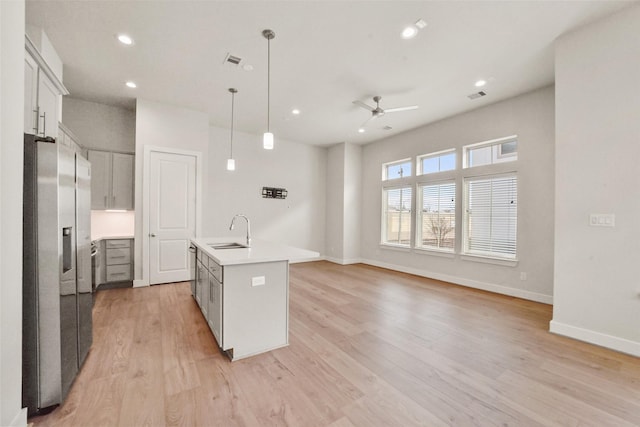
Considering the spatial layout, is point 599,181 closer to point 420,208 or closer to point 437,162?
point 437,162

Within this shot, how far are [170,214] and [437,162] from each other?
5.34 metres

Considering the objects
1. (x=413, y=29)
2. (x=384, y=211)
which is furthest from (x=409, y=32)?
(x=384, y=211)

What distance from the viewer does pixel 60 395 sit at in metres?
1.68

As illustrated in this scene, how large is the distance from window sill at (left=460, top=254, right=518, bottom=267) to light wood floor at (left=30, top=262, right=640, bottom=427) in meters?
0.92

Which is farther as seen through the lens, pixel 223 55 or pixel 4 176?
pixel 223 55

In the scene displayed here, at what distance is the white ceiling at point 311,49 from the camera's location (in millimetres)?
2449

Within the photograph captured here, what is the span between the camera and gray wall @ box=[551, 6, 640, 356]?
244cm

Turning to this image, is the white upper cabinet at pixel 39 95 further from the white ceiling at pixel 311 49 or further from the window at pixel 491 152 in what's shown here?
the window at pixel 491 152

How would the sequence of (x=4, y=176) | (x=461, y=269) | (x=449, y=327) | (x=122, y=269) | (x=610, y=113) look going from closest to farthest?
(x=4, y=176), (x=610, y=113), (x=449, y=327), (x=122, y=269), (x=461, y=269)

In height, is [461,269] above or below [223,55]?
below

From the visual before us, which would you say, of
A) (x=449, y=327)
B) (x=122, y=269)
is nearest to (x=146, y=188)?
(x=122, y=269)

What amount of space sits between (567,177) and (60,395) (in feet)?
15.6

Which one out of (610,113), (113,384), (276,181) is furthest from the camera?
(276,181)

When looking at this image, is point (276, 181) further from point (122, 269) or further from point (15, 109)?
point (15, 109)
